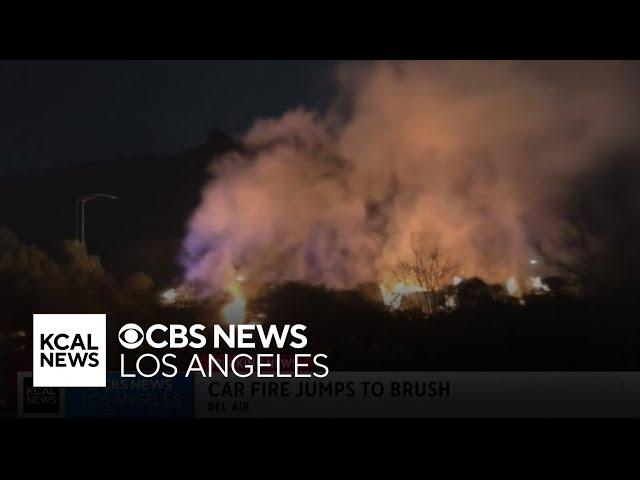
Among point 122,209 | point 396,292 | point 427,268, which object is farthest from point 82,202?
point 427,268

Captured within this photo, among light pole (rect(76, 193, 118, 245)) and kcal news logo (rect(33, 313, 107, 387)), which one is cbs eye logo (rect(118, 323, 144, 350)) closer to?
kcal news logo (rect(33, 313, 107, 387))

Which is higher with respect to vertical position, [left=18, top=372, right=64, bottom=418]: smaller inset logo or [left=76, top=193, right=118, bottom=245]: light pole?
[left=76, top=193, right=118, bottom=245]: light pole

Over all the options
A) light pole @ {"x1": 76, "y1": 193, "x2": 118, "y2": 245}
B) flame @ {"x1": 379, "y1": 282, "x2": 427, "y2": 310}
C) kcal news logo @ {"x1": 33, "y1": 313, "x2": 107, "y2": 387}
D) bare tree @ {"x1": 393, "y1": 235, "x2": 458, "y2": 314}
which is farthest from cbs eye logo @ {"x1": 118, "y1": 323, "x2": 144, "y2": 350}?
bare tree @ {"x1": 393, "y1": 235, "x2": 458, "y2": 314}

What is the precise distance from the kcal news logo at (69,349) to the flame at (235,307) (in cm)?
90

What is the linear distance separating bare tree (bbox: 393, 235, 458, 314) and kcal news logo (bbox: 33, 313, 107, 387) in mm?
2231

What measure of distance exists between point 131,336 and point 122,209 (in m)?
0.93

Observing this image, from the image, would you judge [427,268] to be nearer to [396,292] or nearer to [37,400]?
[396,292]

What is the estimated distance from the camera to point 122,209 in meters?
6.07

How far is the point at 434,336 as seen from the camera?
6.05m

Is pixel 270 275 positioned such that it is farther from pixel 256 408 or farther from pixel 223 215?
pixel 256 408

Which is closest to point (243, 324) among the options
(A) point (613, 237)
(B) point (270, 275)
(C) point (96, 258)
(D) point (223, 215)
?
(B) point (270, 275)

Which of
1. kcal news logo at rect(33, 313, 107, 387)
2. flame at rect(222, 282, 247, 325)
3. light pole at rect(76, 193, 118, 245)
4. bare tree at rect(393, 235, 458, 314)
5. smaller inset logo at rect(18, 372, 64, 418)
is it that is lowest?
smaller inset logo at rect(18, 372, 64, 418)

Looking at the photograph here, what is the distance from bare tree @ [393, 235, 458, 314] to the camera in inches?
237

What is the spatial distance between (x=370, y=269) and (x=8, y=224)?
2.68 metres
